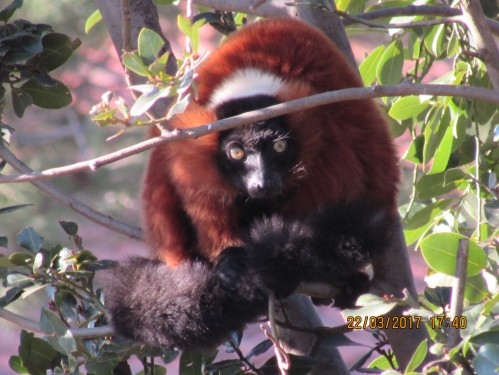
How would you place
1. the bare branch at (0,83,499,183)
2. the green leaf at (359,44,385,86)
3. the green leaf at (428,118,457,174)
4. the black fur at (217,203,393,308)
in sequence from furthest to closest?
the green leaf at (359,44,385,86), the green leaf at (428,118,457,174), the black fur at (217,203,393,308), the bare branch at (0,83,499,183)

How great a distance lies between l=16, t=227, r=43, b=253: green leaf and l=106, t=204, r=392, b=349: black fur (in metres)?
0.22

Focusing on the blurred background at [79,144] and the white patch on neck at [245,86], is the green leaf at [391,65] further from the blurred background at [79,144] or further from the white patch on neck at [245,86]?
the blurred background at [79,144]

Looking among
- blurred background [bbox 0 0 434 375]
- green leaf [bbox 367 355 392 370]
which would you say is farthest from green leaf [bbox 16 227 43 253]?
blurred background [bbox 0 0 434 375]

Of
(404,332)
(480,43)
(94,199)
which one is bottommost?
(94,199)

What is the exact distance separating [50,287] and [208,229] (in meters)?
0.49

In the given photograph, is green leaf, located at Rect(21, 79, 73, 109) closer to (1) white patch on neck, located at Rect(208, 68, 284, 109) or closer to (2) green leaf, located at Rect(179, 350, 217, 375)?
(1) white patch on neck, located at Rect(208, 68, 284, 109)

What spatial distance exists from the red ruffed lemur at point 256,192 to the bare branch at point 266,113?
61 centimetres

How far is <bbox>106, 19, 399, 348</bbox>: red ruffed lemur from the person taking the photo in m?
1.97

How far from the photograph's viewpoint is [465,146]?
216 cm

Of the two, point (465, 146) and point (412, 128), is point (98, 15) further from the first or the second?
point (465, 146)

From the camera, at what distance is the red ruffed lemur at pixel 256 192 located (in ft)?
6.47

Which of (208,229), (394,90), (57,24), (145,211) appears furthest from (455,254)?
A: (57,24)

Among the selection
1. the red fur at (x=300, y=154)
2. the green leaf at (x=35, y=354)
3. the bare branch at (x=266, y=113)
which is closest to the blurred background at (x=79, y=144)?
the red fur at (x=300, y=154)

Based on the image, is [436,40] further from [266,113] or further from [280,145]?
[266,113]
